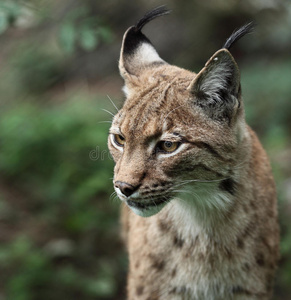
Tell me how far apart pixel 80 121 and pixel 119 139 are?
13.3 ft

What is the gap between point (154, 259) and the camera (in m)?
4.28

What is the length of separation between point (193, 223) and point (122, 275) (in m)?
2.67

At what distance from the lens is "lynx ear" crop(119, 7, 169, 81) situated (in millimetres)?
4285

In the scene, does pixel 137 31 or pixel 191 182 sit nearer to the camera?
pixel 191 182

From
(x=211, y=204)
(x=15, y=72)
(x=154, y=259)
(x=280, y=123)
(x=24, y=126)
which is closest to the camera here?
(x=211, y=204)

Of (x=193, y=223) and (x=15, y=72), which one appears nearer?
(x=193, y=223)

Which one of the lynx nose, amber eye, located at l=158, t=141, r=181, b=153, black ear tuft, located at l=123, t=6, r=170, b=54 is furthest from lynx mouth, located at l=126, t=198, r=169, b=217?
black ear tuft, located at l=123, t=6, r=170, b=54

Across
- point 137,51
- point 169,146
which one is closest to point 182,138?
point 169,146

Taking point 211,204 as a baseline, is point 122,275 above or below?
below

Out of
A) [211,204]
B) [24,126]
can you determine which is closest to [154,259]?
[211,204]

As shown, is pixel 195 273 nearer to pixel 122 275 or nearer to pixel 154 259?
pixel 154 259

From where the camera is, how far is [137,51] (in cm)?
447

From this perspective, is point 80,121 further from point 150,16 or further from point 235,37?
point 235,37

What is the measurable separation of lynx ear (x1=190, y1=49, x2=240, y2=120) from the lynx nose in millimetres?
827
